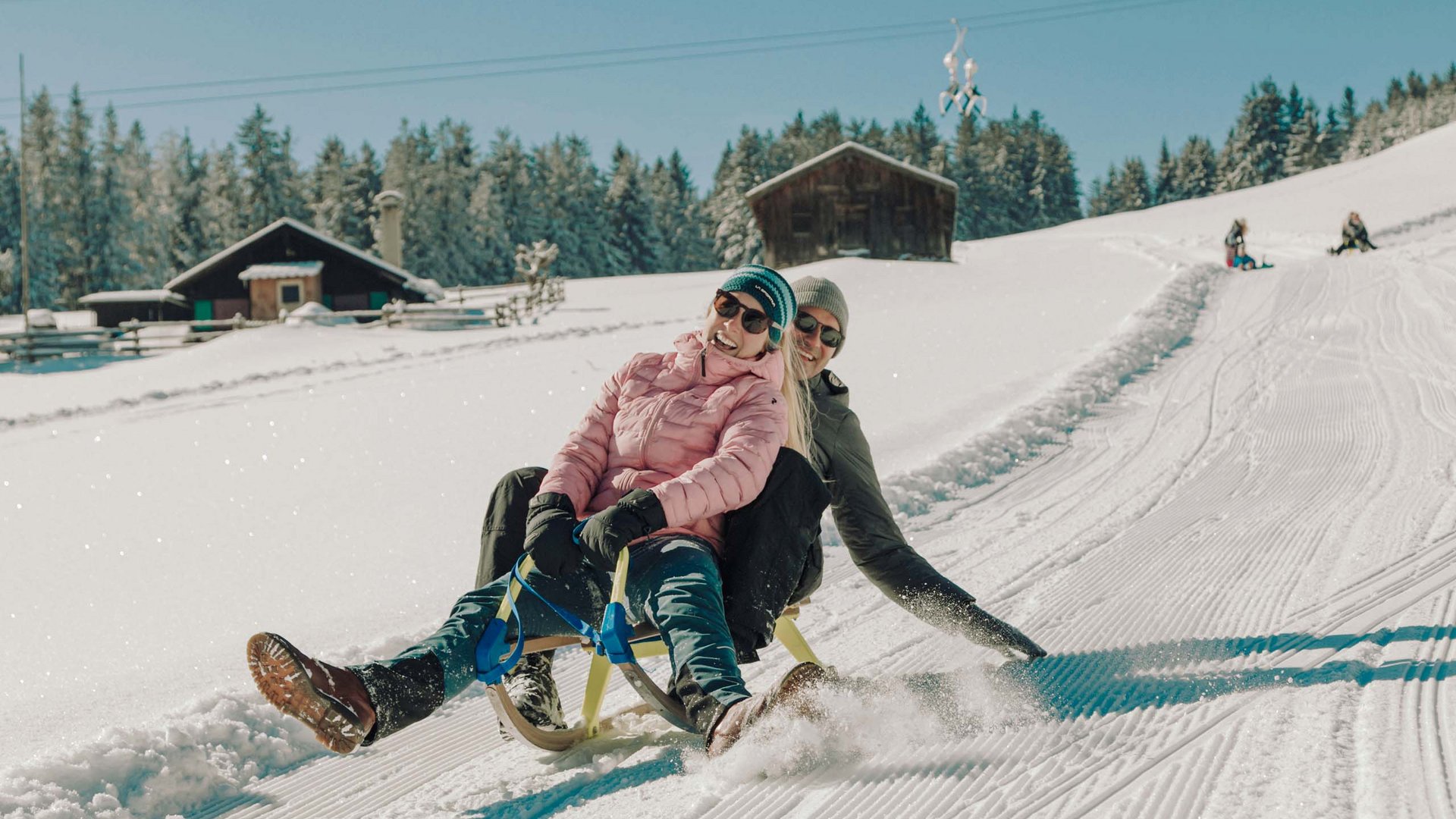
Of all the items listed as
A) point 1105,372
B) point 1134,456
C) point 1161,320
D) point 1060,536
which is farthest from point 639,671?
point 1161,320

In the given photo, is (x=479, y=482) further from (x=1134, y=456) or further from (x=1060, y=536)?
(x=1134, y=456)

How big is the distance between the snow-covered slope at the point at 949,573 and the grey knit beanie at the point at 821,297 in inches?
46.7

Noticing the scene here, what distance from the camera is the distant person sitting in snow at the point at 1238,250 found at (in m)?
21.3

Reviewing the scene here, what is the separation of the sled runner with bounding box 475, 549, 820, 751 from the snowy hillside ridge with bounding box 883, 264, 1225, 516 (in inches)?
127

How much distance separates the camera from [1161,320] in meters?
13.1

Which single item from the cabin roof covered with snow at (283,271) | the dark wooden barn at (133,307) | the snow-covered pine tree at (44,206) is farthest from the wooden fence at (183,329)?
the snow-covered pine tree at (44,206)

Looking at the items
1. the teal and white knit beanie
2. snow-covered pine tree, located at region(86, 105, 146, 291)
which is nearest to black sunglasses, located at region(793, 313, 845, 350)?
the teal and white knit beanie

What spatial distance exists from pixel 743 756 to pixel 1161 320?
12.0 meters

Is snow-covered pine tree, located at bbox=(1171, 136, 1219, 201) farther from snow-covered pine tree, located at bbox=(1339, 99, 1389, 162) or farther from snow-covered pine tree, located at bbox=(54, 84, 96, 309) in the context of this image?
snow-covered pine tree, located at bbox=(54, 84, 96, 309)

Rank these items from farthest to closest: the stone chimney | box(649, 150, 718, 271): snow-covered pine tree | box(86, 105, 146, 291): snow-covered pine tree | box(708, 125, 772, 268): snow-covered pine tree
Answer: box(649, 150, 718, 271): snow-covered pine tree, box(708, 125, 772, 268): snow-covered pine tree, box(86, 105, 146, 291): snow-covered pine tree, the stone chimney

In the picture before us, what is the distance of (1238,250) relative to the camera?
23781mm

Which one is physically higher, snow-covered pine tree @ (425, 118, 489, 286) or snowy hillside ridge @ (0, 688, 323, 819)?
snow-covered pine tree @ (425, 118, 489, 286)

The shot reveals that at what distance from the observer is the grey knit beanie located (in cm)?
383

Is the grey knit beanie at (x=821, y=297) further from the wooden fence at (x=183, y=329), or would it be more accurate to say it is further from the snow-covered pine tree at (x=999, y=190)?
the snow-covered pine tree at (x=999, y=190)
